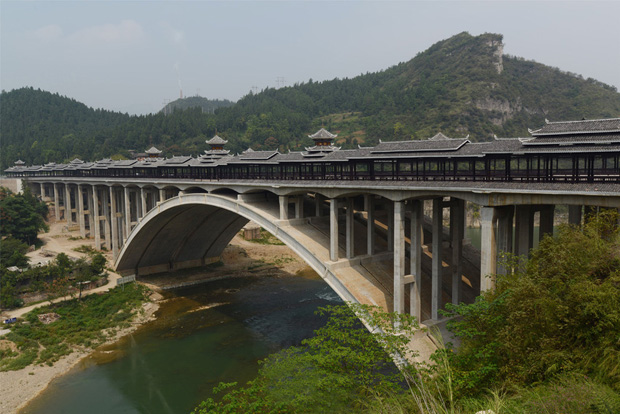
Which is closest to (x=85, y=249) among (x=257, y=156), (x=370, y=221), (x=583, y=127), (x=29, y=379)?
(x=29, y=379)

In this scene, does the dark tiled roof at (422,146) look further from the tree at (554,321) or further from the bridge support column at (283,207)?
the bridge support column at (283,207)

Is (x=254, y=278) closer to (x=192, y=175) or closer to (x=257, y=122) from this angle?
(x=192, y=175)

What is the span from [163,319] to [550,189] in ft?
120

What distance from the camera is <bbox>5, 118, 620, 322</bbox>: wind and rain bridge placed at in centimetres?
2189

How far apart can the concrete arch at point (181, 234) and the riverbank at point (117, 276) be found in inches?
81.4

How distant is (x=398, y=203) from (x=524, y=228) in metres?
6.90

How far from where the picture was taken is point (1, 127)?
524ft

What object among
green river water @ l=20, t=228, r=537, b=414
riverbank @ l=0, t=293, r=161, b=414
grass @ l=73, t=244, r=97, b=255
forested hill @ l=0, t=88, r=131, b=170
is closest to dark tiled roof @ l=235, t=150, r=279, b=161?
green river water @ l=20, t=228, r=537, b=414

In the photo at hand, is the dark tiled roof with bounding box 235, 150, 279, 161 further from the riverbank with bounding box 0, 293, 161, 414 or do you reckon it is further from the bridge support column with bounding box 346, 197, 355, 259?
the riverbank with bounding box 0, 293, 161, 414

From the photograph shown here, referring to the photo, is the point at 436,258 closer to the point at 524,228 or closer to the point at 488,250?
the point at 488,250

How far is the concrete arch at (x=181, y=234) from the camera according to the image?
1781 inches

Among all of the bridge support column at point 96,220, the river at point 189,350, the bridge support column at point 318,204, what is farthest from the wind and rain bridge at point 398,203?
the river at point 189,350

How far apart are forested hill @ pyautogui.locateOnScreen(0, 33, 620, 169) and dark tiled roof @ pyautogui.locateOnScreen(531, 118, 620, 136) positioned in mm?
91905

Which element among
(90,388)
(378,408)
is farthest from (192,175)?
(378,408)
